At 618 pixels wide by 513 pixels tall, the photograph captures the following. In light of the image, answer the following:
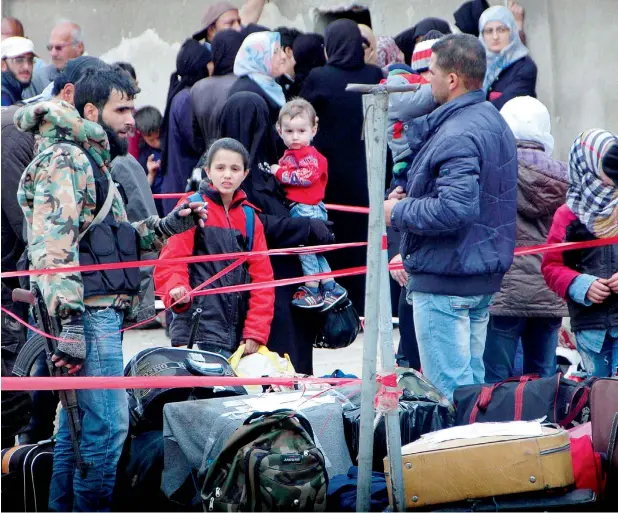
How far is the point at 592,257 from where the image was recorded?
560 cm

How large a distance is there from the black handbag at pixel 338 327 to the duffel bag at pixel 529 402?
1.43m

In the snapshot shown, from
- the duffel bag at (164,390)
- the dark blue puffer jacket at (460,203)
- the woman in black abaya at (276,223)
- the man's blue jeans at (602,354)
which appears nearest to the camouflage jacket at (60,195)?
the duffel bag at (164,390)

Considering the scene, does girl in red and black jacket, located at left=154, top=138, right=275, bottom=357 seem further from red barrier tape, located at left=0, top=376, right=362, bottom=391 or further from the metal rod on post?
the metal rod on post

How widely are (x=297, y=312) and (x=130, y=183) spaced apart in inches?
43.9

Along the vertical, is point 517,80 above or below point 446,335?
above

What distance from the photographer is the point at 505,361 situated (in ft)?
20.3

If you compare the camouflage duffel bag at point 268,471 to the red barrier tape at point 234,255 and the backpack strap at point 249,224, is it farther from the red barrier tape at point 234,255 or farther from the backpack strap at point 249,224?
the backpack strap at point 249,224

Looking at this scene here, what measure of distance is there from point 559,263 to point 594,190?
0.40 metres

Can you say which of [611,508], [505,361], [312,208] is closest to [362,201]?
[312,208]

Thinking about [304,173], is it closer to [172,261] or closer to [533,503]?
[172,261]

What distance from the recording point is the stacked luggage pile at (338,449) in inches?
160

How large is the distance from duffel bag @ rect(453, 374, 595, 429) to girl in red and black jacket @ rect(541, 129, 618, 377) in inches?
20.3

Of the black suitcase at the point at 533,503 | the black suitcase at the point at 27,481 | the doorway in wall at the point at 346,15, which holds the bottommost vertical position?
the black suitcase at the point at 27,481

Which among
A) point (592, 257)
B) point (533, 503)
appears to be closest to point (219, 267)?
point (592, 257)
